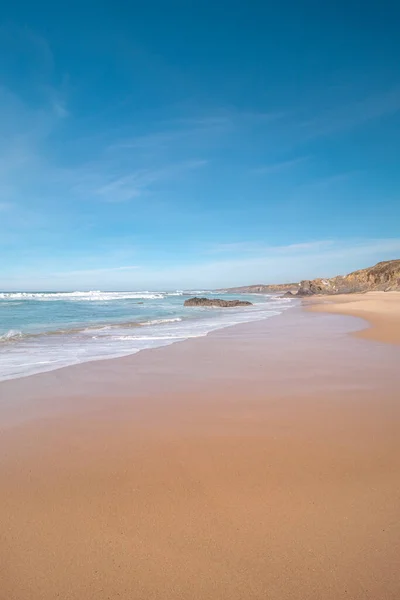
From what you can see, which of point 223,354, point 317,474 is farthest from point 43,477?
point 223,354

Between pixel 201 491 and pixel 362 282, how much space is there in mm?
65056

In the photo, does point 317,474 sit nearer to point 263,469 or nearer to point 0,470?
point 263,469

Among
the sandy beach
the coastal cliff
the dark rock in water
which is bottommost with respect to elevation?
the sandy beach

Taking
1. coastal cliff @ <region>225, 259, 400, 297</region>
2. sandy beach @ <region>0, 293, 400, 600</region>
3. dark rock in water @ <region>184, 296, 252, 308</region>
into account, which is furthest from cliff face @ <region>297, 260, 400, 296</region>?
sandy beach @ <region>0, 293, 400, 600</region>

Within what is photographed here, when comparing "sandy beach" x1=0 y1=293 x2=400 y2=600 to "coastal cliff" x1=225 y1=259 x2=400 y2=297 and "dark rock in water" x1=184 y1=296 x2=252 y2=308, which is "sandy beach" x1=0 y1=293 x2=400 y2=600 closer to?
"dark rock in water" x1=184 y1=296 x2=252 y2=308

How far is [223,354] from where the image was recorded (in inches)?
296

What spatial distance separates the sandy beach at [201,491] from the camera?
175cm

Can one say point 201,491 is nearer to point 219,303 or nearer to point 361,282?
point 219,303

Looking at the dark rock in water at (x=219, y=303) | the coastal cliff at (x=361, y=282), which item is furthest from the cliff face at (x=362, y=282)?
the dark rock in water at (x=219, y=303)

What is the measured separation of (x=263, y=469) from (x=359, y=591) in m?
1.14

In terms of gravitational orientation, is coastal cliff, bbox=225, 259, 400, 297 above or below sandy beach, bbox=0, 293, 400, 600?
above

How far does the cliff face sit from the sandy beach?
175 feet

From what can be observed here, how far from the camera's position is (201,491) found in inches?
97.0

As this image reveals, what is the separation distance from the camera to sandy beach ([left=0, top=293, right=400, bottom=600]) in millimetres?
1745
